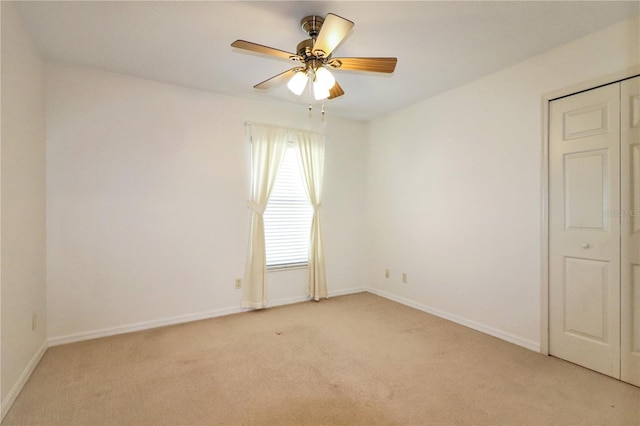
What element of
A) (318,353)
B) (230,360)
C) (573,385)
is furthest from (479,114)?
(230,360)

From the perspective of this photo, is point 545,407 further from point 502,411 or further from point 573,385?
point 573,385

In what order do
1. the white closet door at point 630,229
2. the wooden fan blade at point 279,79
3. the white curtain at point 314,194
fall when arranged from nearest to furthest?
1. the white closet door at point 630,229
2. the wooden fan blade at point 279,79
3. the white curtain at point 314,194

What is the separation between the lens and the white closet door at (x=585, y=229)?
7.66 ft

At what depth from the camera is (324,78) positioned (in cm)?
221

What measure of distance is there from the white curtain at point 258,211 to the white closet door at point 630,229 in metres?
3.25

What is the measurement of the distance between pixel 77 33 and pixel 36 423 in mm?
2688

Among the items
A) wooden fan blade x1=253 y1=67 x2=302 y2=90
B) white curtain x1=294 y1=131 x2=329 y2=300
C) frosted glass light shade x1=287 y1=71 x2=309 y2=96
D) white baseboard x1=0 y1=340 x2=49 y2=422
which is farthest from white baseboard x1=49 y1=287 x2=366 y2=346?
frosted glass light shade x1=287 y1=71 x2=309 y2=96

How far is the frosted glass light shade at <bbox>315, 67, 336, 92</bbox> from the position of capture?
220cm

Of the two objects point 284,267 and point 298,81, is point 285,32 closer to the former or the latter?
point 298,81

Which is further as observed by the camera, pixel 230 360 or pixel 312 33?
pixel 230 360

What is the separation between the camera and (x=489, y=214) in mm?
3168

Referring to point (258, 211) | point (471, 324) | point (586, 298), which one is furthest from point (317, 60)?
point (471, 324)

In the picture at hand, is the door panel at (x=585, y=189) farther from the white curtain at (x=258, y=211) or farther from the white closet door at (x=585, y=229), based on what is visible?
the white curtain at (x=258, y=211)

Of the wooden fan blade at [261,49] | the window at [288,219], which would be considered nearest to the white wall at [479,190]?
the window at [288,219]
